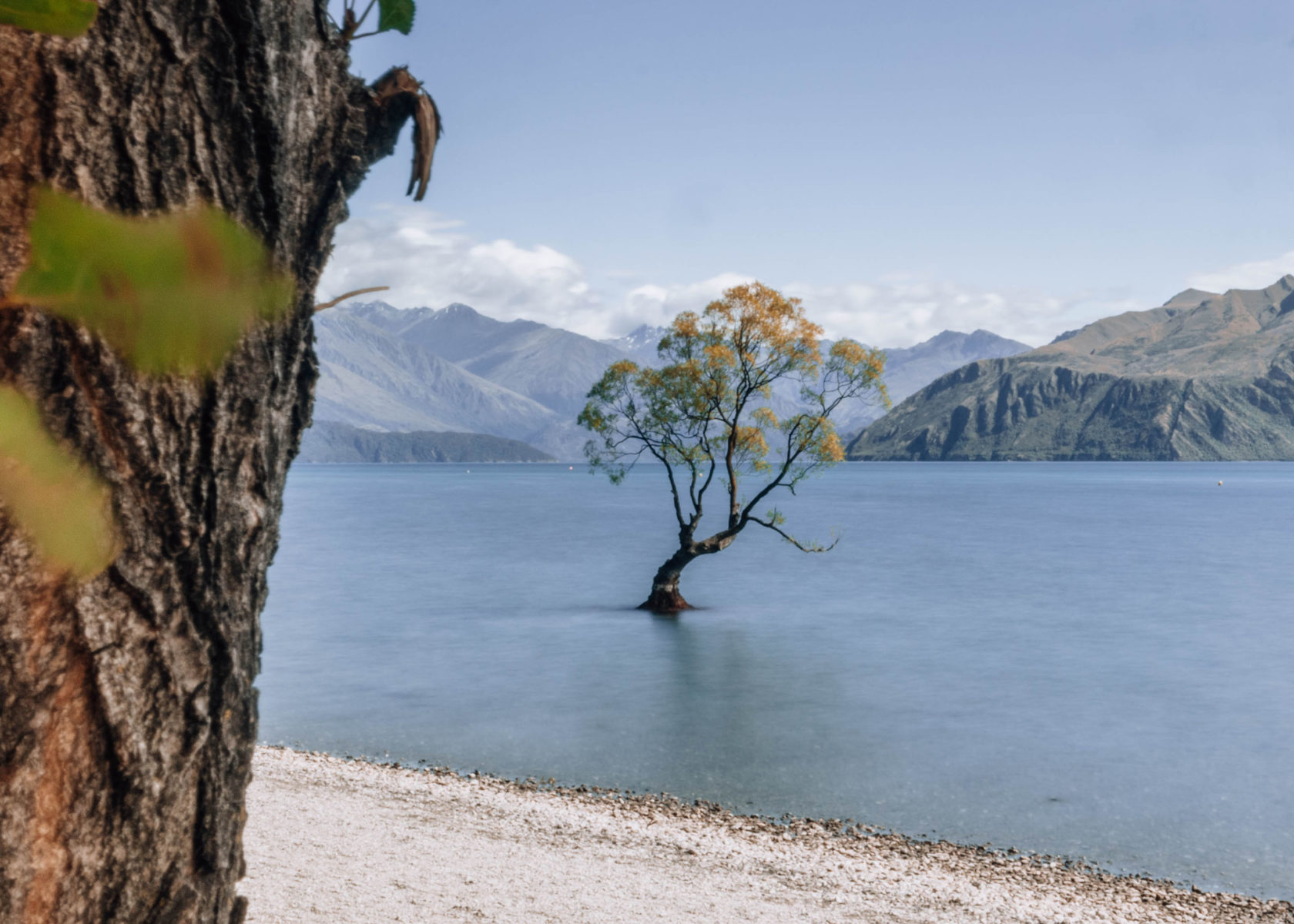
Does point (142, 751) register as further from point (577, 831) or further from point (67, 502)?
point (577, 831)

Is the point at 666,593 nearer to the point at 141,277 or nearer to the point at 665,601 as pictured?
the point at 665,601

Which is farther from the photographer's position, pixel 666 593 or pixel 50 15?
pixel 666 593

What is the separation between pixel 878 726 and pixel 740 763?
488 cm

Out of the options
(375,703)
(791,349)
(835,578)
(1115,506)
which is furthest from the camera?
(1115,506)

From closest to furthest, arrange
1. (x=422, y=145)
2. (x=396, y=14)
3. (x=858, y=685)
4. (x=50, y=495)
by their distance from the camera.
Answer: (x=50, y=495)
(x=396, y=14)
(x=422, y=145)
(x=858, y=685)

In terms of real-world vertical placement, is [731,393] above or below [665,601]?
above

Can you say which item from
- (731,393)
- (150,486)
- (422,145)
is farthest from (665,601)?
(150,486)

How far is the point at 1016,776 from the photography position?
1908 centimetres

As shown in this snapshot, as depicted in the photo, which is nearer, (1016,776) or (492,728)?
(1016,776)

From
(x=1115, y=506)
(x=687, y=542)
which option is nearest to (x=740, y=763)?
(x=687, y=542)

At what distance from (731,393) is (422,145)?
28.2m

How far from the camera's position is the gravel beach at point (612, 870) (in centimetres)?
1060

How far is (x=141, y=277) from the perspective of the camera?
132cm

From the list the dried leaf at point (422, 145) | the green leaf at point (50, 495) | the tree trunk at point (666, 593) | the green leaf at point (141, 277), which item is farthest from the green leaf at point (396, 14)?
the tree trunk at point (666, 593)
